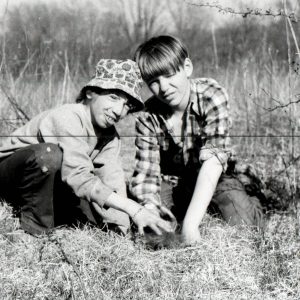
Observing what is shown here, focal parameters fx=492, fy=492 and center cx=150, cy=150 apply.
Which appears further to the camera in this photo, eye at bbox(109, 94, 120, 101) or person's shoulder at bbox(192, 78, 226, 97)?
person's shoulder at bbox(192, 78, 226, 97)

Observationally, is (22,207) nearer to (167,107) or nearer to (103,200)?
(103,200)

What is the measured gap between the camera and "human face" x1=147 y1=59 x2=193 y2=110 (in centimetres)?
248

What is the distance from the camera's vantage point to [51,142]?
231 cm

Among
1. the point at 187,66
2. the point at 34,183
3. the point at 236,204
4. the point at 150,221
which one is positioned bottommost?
the point at 236,204

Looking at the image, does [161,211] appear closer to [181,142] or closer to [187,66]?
[181,142]

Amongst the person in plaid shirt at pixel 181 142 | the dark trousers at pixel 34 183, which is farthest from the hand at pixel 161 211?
the dark trousers at pixel 34 183

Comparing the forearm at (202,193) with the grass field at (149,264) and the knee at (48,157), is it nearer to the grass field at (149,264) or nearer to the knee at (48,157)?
the grass field at (149,264)

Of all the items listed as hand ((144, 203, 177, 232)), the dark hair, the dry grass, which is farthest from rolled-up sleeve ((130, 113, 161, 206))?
the dry grass

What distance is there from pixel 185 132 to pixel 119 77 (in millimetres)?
573

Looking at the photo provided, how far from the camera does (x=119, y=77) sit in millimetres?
2334

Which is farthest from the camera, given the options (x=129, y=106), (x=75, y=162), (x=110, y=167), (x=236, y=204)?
(x=236, y=204)

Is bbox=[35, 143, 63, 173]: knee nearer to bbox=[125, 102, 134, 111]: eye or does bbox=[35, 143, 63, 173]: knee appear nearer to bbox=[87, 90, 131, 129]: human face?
bbox=[87, 90, 131, 129]: human face

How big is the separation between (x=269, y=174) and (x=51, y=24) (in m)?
2.36

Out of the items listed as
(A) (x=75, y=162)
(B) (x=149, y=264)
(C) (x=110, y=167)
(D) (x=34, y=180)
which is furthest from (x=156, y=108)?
(B) (x=149, y=264)
